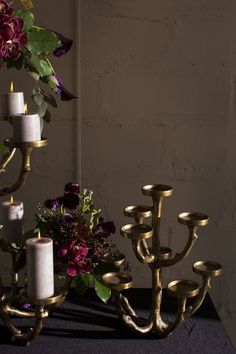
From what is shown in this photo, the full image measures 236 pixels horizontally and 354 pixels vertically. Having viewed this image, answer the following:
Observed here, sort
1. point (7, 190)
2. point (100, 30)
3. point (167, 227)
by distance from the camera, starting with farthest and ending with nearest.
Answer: point (167, 227)
point (100, 30)
point (7, 190)

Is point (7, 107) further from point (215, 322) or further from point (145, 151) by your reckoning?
point (215, 322)

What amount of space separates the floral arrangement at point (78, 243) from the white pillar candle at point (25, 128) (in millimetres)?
216

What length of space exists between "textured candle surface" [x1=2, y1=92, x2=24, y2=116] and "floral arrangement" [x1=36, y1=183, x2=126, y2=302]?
0.18m

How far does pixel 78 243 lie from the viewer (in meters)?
1.11

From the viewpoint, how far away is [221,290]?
1604mm

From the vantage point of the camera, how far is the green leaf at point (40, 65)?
3.51 feet

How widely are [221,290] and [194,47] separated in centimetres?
65

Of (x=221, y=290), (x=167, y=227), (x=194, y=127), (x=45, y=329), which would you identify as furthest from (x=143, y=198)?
(x=45, y=329)

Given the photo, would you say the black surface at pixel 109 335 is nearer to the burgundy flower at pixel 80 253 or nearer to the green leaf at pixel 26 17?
the burgundy flower at pixel 80 253

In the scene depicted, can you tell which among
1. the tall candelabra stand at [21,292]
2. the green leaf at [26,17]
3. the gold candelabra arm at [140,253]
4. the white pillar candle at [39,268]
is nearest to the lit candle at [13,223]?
the tall candelabra stand at [21,292]

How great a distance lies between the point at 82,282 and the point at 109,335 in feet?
0.39

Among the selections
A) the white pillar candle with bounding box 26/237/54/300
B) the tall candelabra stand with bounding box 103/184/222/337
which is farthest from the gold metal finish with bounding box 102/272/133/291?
the white pillar candle with bounding box 26/237/54/300

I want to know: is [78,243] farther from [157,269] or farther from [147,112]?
[147,112]

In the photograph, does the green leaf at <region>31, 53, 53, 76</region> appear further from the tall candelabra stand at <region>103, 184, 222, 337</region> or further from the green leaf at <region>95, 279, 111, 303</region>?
the green leaf at <region>95, 279, 111, 303</region>
